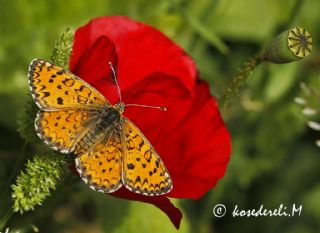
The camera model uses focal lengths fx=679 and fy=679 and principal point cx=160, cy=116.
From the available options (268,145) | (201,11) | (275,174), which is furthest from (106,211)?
(201,11)

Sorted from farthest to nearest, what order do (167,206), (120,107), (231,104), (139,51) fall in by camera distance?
(231,104)
(139,51)
(120,107)
(167,206)

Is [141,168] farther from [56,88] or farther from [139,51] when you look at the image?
[139,51]

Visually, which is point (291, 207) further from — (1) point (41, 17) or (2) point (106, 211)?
(1) point (41, 17)

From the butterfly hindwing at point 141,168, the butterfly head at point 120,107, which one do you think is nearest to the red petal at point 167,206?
the butterfly hindwing at point 141,168

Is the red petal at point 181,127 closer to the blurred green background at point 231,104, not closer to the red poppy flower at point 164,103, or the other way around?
the red poppy flower at point 164,103

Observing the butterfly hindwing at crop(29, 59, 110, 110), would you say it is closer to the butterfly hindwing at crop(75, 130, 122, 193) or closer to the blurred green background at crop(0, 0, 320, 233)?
the butterfly hindwing at crop(75, 130, 122, 193)

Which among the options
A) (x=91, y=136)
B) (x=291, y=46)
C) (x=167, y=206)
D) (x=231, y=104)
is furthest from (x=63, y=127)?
(x=231, y=104)

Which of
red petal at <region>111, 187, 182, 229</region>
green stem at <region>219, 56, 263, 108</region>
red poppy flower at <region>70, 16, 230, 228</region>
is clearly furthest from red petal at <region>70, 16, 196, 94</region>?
red petal at <region>111, 187, 182, 229</region>
